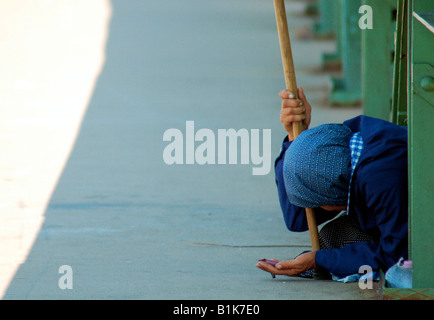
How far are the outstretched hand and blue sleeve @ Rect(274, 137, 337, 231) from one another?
0.25 metres

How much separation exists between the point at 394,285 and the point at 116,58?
8.32m

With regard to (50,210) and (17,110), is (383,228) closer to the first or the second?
(50,210)

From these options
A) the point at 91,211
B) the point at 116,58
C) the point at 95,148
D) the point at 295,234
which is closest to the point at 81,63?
A: the point at 116,58

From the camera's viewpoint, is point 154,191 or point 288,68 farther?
point 154,191

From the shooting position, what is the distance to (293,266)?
3.88 metres

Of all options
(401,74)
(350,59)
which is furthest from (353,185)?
(350,59)

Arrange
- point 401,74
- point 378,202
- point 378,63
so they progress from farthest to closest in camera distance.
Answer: point 378,63 → point 401,74 → point 378,202

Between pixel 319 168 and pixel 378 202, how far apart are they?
27 cm

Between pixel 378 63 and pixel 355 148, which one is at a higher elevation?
pixel 378 63

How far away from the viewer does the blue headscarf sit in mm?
3625

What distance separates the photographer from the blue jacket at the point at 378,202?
11.6ft

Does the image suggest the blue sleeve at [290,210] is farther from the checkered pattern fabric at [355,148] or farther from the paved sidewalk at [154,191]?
the checkered pattern fabric at [355,148]

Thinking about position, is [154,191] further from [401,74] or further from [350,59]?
[350,59]
